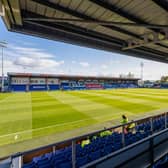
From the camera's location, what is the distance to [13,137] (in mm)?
6922

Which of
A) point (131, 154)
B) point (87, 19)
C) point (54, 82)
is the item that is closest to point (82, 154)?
point (131, 154)

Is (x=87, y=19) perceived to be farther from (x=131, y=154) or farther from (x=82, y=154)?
(x=82, y=154)

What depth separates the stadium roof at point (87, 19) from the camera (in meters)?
3.06

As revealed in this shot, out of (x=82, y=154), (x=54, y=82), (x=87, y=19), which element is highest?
(x=87, y=19)

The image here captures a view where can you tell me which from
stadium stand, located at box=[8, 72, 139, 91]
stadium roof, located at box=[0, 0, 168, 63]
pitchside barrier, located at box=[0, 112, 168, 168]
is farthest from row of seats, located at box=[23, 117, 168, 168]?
stadium stand, located at box=[8, 72, 139, 91]

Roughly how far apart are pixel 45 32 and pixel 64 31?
0.50 meters

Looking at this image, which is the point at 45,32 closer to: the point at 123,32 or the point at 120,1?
the point at 120,1

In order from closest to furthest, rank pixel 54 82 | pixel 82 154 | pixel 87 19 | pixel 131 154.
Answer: pixel 131 154
pixel 87 19
pixel 82 154
pixel 54 82

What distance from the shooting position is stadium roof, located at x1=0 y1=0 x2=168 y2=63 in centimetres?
306

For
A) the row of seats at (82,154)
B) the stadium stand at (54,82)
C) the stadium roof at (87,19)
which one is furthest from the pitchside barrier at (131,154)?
the stadium stand at (54,82)

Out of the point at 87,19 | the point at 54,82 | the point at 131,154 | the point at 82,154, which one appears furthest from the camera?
the point at 54,82

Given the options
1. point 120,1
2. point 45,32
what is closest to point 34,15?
point 45,32

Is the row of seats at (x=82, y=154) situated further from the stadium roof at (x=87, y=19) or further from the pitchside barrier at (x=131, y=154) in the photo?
the stadium roof at (x=87, y=19)

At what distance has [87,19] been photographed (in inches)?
143
